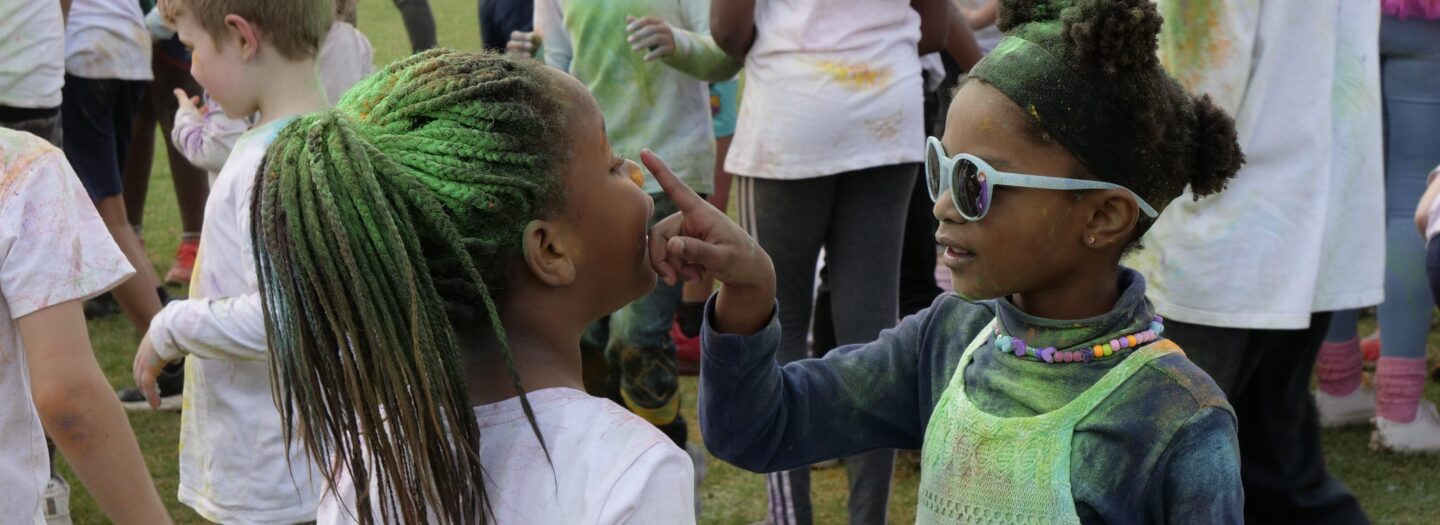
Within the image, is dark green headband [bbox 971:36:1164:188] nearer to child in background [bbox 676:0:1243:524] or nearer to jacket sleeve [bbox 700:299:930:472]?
child in background [bbox 676:0:1243:524]

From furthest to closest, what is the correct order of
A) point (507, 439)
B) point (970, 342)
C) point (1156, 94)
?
point (970, 342), point (1156, 94), point (507, 439)

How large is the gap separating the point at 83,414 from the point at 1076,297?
1.75m

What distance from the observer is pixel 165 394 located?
5.46m

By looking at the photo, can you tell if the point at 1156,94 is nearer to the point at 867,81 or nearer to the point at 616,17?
the point at 867,81

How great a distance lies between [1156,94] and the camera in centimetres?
185

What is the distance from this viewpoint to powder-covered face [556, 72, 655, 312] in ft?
5.62

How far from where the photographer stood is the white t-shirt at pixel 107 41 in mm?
5668

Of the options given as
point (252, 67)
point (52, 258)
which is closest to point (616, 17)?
point (252, 67)

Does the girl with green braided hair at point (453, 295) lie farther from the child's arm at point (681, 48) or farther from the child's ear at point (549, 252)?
the child's arm at point (681, 48)

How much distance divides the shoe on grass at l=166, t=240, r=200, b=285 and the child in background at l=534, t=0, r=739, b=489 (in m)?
3.48

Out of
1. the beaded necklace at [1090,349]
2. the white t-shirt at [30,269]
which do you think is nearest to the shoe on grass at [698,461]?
the white t-shirt at [30,269]

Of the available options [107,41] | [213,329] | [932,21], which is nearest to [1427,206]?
[932,21]

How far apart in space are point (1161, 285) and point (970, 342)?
1410mm

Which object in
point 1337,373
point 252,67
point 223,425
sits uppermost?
point 252,67
